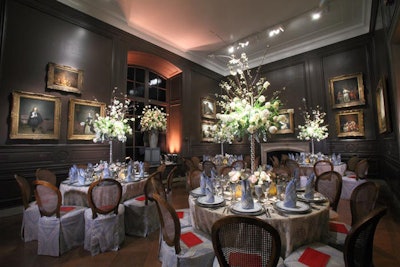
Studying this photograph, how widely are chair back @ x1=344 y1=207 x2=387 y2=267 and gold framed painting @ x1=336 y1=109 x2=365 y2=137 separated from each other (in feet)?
20.8

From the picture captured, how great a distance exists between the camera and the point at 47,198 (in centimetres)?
258

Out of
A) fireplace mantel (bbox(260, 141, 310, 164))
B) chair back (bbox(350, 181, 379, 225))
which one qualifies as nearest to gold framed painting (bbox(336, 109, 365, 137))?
fireplace mantel (bbox(260, 141, 310, 164))

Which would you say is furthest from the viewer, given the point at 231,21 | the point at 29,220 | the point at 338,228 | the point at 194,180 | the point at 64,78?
the point at 231,21

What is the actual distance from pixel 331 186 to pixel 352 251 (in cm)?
158

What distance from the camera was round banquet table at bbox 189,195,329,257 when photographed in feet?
5.49

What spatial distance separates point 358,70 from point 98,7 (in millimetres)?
8128

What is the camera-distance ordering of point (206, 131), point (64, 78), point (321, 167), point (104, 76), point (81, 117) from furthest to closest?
1. point (206, 131)
2. point (104, 76)
3. point (81, 117)
4. point (64, 78)
5. point (321, 167)

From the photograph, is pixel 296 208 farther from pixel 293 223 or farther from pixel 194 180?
pixel 194 180

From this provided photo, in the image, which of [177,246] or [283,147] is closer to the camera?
[177,246]

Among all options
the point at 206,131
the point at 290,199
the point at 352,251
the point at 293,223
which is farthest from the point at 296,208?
the point at 206,131

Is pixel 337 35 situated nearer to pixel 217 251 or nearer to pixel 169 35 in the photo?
pixel 169 35

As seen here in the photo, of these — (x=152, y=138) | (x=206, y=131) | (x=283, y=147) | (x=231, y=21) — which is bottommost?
(x=283, y=147)

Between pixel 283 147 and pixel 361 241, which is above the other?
pixel 283 147

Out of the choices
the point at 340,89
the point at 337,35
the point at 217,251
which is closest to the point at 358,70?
the point at 340,89
